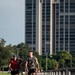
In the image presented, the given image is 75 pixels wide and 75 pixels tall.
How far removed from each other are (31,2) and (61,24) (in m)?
15.5

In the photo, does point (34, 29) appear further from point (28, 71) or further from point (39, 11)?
point (28, 71)

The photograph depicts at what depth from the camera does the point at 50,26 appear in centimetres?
18000

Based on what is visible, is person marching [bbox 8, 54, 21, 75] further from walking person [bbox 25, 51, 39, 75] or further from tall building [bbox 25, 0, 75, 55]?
tall building [bbox 25, 0, 75, 55]

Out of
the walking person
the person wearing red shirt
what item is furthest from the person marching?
the walking person

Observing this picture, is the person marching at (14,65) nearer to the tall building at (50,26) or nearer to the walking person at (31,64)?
the walking person at (31,64)

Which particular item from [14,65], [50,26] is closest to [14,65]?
[14,65]

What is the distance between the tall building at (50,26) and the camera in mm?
178750

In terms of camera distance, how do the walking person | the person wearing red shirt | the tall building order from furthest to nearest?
the tall building → the person wearing red shirt → the walking person

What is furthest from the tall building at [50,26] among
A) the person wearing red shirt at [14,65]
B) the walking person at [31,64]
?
the walking person at [31,64]

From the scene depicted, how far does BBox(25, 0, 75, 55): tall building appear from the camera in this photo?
17875 centimetres

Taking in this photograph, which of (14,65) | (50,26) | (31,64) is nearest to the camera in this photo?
(31,64)

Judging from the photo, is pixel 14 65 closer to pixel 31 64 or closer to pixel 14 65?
pixel 14 65

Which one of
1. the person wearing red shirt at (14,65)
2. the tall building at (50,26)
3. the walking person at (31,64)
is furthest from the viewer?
the tall building at (50,26)

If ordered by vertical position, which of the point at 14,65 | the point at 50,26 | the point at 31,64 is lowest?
the point at 50,26
